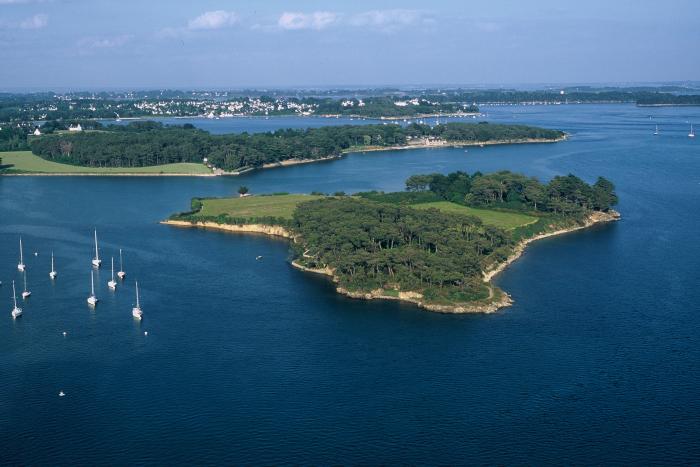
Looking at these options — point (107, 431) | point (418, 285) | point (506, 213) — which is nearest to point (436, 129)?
point (506, 213)

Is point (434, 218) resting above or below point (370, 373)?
above

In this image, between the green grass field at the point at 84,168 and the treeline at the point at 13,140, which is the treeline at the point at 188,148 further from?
the treeline at the point at 13,140

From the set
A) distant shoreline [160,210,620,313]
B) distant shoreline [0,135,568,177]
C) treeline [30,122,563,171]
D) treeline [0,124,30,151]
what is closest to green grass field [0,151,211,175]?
distant shoreline [0,135,568,177]

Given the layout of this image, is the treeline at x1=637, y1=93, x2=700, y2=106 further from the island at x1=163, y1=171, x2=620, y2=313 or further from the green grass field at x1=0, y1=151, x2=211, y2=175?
the island at x1=163, y1=171, x2=620, y2=313

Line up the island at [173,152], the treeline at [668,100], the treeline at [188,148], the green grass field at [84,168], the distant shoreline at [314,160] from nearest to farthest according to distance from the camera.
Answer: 1. the distant shoreline at [314,160]
2. the green grass field at [84,168]
3. the island at [173,152]
4. the treeline at [188,148]
5. the treeline at [668,100]

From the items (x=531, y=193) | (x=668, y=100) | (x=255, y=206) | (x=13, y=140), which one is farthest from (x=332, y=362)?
(x=668, y=100)

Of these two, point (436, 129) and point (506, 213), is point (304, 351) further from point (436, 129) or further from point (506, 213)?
point (436, 129)

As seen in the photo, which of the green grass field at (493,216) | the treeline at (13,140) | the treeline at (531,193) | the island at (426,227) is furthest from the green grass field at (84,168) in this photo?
the green grass field at (493,216)
